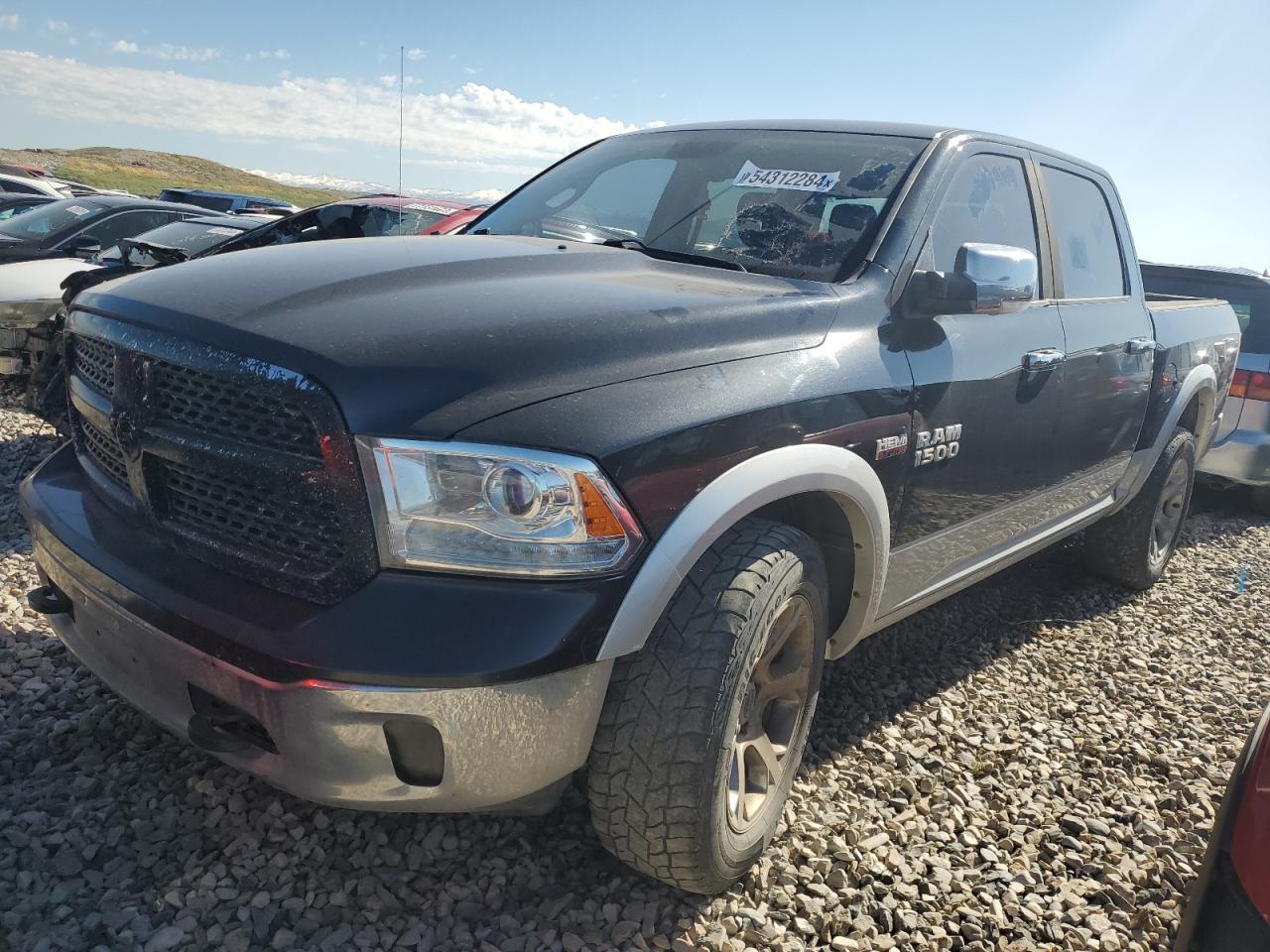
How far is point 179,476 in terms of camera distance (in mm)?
1910

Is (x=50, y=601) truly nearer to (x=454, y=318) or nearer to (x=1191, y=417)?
(x=454, y=318)

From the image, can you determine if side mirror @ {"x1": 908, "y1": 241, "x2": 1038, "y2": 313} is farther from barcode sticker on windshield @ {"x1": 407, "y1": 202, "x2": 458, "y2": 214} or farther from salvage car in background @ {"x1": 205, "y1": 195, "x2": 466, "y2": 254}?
barcode sticker on windshield @ {"x1": 407, "y1": 202, "x2": 458, "y2": 214}

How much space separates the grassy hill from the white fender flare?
58500 mm

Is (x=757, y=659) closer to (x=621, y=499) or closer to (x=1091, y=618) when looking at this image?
(x=621, y=499)

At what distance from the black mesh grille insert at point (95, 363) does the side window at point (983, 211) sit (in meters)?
2.07

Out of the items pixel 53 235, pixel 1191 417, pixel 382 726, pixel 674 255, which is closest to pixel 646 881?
pixel 382 726

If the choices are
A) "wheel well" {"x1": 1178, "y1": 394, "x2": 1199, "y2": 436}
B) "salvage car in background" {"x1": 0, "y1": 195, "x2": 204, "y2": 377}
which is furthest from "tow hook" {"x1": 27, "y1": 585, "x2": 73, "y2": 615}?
"wheel well" {"x1": 1178, "y1": 394, "x2": 1199, "y2": 436}

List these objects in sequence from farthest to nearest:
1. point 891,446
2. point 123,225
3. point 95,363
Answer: point 123,225 → point 891,446 → point 95,363

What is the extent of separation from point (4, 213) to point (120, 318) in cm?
1243

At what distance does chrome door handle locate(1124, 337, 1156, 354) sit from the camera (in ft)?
12.1

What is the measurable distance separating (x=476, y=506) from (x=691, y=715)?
607 mm

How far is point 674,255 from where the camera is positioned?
275cm

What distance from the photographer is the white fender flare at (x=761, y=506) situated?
1.75 metres

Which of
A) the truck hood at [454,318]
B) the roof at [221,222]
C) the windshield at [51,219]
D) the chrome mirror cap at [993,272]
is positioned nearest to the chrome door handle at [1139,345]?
the chrome mirror cap at [993,272]
